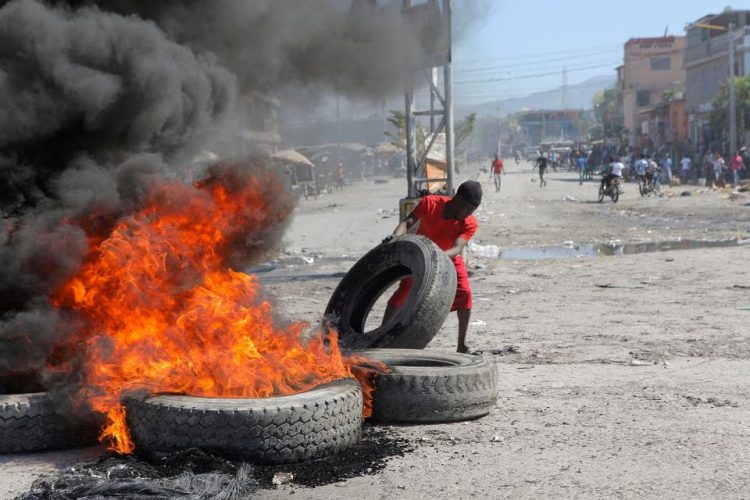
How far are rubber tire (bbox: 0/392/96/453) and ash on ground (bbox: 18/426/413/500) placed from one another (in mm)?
530

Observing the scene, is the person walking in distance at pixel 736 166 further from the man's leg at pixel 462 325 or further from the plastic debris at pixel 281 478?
the plastic debris at pixel 281 478

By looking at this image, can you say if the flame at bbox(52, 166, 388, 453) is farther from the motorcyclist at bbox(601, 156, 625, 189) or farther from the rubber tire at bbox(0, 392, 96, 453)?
the motorcyclist at bbox(601, 156, 625, 189)

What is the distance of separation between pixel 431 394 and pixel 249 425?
61.0 inches

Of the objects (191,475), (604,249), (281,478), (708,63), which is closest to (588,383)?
(281,478)

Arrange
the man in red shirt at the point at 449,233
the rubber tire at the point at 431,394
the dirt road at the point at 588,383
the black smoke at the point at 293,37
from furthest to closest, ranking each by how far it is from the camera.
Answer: the man in red shirt at the point at 449,233 < the black smoke at the point at 293,37 < the rubber tire at the point at 431,394 < the dirt road at the point at 588,383

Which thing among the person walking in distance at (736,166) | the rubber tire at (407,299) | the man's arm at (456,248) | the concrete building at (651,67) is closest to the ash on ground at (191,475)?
the rubber tire at (407,299)

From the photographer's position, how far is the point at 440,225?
8617 mm

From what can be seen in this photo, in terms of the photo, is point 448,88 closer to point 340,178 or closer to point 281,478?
point 281,478

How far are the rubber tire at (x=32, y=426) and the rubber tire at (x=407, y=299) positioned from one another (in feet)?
8.71

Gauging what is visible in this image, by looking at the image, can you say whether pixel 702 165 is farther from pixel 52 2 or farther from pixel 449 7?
pixel 52 2

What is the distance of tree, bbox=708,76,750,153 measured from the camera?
56.5m

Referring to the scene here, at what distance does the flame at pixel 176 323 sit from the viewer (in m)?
6.05

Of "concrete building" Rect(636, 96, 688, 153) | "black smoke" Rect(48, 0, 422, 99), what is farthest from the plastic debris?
"concrete building" Rect(636, 96, 688, 153)

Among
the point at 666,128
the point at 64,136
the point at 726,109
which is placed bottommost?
the point at 64,136
